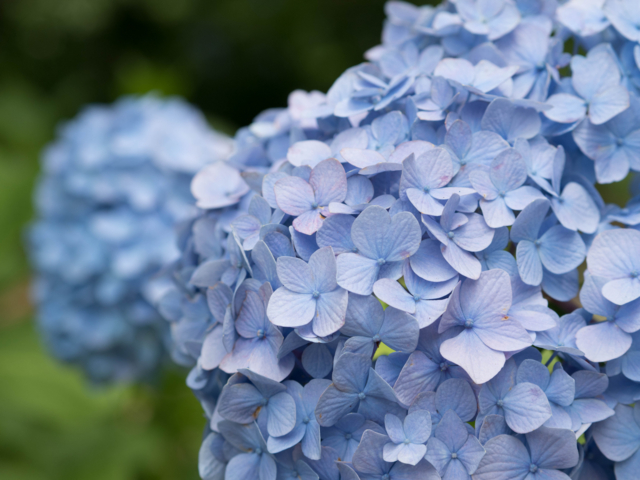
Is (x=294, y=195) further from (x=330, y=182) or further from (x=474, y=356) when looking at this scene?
(x=474, y=356)

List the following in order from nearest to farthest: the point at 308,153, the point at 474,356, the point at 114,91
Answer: the point at 474,356
the point at 308,153
the point at 114,91

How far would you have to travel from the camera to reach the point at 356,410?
45cm

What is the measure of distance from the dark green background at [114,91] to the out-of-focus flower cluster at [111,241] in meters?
0.14

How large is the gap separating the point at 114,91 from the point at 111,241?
4.86 feet

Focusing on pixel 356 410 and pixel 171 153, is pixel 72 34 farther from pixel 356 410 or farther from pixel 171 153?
pixel 356 410

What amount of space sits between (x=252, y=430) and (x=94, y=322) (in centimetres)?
71

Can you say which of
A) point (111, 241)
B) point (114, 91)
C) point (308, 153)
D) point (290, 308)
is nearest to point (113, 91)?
point (114, 91)

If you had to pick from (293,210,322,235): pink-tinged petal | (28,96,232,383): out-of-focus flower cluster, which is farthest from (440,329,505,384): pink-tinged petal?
(28,96,232,383): out-of-focus flower cluster

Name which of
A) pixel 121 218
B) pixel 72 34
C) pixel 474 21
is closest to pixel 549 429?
pixel 474 21

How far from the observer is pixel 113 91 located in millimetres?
2377

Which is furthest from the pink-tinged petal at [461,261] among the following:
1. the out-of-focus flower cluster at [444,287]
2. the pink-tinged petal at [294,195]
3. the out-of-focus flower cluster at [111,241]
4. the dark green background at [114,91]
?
the dark green background at [114,91]

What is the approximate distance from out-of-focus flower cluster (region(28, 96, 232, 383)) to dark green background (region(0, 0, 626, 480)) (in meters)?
0.14

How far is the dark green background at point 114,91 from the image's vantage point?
1.21 meters

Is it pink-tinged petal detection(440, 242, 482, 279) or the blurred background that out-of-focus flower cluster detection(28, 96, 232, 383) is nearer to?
the blurred background
